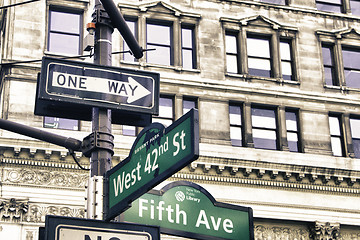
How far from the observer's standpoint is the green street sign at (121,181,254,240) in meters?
7.49

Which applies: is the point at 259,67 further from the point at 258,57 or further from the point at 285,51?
the point at 285,51

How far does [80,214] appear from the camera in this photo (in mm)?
29062

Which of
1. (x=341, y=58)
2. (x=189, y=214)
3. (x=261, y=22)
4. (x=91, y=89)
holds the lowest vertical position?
(x=189, y=214)

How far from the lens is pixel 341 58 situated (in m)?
35.1

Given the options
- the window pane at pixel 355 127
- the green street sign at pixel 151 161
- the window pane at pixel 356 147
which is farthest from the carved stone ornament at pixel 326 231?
the green street sign at pixel 151 161

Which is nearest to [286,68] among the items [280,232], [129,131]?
[280,232]

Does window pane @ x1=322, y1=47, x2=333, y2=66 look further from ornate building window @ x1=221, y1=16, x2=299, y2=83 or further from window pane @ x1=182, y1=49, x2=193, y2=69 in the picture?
window pane @ x1=182, y1=49, x2=193, y2=69

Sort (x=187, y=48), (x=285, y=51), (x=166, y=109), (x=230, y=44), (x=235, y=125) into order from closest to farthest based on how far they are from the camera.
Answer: (x=166, y=109)
(x=235, y=125)
(x=187, y=48)
(x=230, y=44)
(x=285, y=51)

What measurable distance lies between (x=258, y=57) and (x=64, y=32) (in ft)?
29.0

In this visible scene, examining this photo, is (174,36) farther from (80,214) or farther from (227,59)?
(80,214)

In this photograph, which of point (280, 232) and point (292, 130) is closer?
point (280, 232)

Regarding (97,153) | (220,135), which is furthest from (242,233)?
(220,135)

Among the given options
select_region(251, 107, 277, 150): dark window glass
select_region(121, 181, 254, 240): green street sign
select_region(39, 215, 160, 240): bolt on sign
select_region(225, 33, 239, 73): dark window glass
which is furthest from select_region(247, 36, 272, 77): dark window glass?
select_region(39, 215, 160, 240): bolt on sign

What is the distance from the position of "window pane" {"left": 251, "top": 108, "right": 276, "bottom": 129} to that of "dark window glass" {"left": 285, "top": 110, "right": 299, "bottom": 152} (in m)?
0.75
